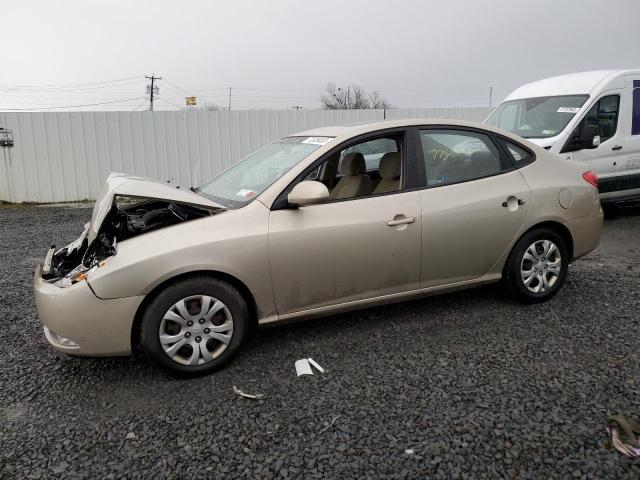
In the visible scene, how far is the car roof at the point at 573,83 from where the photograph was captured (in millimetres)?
7527

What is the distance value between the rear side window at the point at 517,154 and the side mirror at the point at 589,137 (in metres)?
3.49

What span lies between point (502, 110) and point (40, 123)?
10245mm

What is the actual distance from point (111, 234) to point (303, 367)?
157cm

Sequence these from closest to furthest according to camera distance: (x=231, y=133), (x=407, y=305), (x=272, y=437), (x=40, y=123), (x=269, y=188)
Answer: (x=272, y=437) < (x=269, y=188) < (x=407, y=305) < (x=40, y=123) < (x=231, y=133)

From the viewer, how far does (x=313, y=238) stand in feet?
11.2

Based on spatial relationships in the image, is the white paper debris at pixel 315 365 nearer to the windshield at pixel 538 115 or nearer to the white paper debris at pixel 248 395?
the white paper debris at pixel 248 395

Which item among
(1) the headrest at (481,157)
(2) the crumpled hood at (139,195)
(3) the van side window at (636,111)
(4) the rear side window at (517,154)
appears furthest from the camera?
(3) the van side window at (636,111)

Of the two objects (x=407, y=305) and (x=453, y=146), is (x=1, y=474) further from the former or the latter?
(x=453, y=146)

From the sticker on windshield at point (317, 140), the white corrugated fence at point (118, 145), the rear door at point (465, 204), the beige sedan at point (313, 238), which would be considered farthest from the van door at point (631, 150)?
the sticker on windshield at point (317, 140)

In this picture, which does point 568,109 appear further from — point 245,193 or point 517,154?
point 245,193

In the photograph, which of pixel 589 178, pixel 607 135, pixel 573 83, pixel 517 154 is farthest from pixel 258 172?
pixel 573 83

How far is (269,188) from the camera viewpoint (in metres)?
3.50

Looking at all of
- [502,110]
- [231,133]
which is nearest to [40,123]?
[231,133]

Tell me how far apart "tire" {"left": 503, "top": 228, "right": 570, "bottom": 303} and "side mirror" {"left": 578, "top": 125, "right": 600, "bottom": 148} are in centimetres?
354
